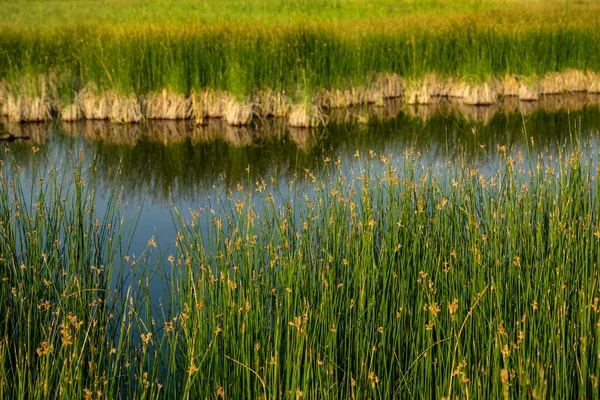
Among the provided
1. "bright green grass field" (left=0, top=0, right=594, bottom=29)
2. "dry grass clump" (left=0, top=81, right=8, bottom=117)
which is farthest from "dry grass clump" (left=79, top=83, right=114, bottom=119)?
"bright green grass field" (left=0, top=0, right=594, bottom=29)

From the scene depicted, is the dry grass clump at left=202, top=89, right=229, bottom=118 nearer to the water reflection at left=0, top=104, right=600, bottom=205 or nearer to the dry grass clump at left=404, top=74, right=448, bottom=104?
the water reflection at left=0, top=104, right=600, bottom=205

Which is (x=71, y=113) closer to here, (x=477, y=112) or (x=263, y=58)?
(x=263, y=58)

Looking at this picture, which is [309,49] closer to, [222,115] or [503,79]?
[222,115]

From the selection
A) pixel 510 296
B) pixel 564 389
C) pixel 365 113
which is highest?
pixel 365 113

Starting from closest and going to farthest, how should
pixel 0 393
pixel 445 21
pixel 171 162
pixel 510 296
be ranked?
pixel 0 393 < pixel 510 296 < pixel 171 162 < pixel 445 21

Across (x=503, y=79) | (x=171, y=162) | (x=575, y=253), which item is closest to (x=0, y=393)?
(x=575, y=253)

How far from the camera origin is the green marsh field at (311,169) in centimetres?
395

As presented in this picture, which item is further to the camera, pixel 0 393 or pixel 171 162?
pixel 171 162

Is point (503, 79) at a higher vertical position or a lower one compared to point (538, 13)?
lower

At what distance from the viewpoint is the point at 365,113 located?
1244 centimetres

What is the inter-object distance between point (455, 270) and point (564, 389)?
113 cm

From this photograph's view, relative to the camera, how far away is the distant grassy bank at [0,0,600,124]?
38.7ft

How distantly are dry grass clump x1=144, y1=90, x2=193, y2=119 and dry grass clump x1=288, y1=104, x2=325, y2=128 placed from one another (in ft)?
5.54

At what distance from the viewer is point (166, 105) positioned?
39.2ft
